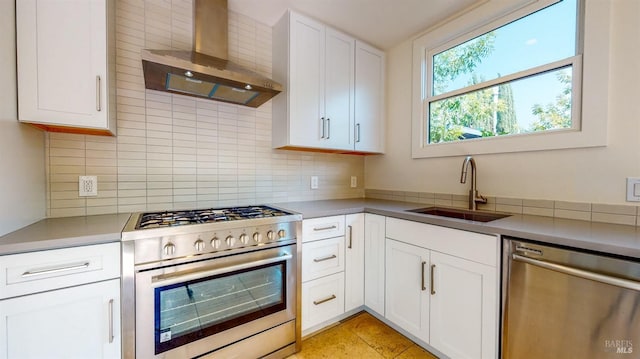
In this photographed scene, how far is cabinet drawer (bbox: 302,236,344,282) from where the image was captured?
1661 millimetres

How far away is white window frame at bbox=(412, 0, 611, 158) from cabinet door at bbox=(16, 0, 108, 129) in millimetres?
2276

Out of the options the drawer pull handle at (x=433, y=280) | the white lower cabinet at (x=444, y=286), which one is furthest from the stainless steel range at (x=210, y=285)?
the drawer pull handle at (x=433, y=280)

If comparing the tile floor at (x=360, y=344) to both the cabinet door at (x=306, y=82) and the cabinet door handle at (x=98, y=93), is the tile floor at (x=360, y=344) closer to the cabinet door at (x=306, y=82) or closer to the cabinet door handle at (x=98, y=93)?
the cabinet door at (x=306, y=82)

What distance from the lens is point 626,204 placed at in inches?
50.0

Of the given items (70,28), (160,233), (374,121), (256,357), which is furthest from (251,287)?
(374,121)

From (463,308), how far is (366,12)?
2157 mm

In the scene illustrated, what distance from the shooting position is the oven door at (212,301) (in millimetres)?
1140

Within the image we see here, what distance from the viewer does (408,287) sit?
1.64 m

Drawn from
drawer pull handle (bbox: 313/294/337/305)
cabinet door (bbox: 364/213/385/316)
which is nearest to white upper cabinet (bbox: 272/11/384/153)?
cabinet door (bbox: 364/213/385/316)

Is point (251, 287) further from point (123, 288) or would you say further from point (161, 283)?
Answer: point (123, 288)

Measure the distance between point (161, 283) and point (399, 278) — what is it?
1443mm

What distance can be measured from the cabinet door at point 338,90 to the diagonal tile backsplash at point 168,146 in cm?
49

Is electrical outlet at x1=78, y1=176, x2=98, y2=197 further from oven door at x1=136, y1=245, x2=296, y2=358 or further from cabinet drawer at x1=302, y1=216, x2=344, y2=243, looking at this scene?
cabinet drawer at x1=302, y1=216, x2=344, y2=243

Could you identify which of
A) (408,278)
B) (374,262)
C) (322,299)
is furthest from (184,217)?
(408,278)
